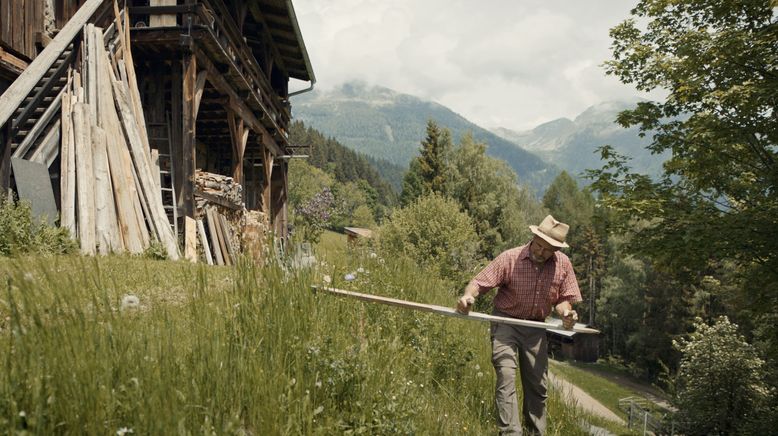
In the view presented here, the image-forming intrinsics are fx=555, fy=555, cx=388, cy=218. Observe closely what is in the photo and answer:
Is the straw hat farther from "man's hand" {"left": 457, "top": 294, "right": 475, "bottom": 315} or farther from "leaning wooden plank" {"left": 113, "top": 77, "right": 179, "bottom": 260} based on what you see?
"leaning wooden plank" {"left": 113, "top": 77, "right": 179, "bottom": 260}

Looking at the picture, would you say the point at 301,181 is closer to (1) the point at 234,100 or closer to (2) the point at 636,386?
(2) the point at 636,386

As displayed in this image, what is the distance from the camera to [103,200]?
762 cm

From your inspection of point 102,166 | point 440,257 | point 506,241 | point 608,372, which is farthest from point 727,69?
point 608,372

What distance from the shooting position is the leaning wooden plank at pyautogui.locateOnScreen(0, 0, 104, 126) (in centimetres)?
703

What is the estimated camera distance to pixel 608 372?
48.1 m

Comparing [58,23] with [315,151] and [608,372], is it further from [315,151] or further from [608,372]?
[315,151]

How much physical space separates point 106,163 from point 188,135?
276 centimetres

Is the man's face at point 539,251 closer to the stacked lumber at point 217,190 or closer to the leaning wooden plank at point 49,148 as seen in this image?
the leaning wooden plank at point 49,148

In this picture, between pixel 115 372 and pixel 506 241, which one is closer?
pixel 115 372

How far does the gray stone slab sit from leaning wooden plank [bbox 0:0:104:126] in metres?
0.62

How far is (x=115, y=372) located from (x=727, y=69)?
12.6 metres

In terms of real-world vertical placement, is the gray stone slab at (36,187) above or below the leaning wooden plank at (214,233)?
→ above

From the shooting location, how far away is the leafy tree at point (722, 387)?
18.4 metres

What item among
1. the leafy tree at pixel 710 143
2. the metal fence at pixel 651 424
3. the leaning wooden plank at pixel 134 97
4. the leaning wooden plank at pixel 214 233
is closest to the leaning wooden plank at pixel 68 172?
the leaning wooden plank at pixel 134 97
